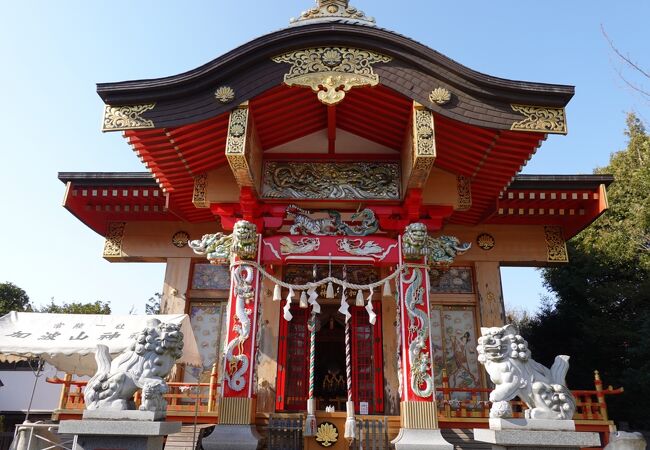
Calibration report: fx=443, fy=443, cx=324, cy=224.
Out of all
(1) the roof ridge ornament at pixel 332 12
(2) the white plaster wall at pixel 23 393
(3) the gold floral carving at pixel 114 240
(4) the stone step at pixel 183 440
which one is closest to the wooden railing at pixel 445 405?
(4) the stone step at pixel 183 440

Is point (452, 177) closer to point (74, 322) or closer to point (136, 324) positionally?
point (136, 324)

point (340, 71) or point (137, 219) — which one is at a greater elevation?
point (340, 71)

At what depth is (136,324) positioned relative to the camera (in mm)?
9320

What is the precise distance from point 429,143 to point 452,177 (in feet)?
5.44

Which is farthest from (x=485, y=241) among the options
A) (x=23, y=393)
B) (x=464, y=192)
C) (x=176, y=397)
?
(x=23, y=393)

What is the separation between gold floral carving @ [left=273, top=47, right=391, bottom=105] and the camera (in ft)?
24.1

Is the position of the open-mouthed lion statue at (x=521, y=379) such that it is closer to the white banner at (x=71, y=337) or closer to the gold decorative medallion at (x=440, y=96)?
the gold decorative medallion at (x=440, y=96)

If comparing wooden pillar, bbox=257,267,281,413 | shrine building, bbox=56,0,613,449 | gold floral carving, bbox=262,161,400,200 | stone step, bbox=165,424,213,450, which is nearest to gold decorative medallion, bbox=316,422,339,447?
shrine building, bbox=56,0,613,449

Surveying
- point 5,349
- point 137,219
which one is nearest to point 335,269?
point 137,219

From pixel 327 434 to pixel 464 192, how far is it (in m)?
5.09

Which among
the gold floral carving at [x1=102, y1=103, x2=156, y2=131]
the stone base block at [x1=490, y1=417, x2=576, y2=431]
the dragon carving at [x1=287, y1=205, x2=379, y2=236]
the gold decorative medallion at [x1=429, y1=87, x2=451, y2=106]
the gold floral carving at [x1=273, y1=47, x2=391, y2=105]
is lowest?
the stone base block at [x1=490, y1=417, x2=576, y2=431]

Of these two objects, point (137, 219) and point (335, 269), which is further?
point (137, 219)

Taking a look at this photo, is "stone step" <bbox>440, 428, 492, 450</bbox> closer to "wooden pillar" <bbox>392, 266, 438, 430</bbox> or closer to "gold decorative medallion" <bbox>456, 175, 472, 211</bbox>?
"wooden pillar" <bbox>392, 266, 438, 430</bbox>

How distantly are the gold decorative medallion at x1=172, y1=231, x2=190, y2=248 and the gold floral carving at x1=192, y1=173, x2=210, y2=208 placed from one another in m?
2.67
